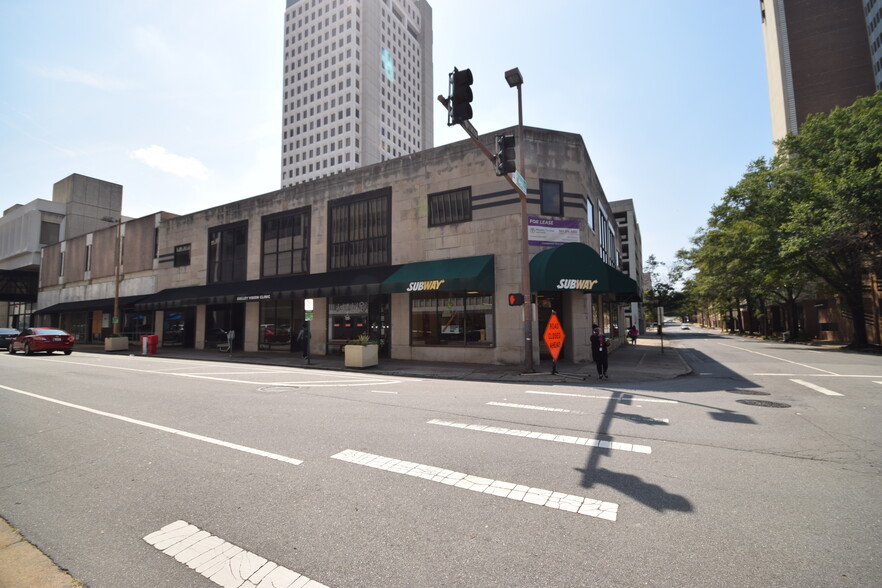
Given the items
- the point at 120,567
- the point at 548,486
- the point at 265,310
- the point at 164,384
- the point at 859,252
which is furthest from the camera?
the point at 265,310

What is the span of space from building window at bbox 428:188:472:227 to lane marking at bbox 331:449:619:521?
14178 millimetres

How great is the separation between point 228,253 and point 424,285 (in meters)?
17.6

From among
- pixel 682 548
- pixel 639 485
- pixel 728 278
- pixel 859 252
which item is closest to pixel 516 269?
pixel 639 485

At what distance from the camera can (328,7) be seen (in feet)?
321

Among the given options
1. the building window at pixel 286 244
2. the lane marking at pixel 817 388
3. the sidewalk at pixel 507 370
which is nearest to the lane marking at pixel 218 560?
the sidewalk at pixel 507 370

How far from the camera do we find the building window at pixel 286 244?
76.5 ft

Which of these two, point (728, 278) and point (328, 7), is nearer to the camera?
point (728, 278)

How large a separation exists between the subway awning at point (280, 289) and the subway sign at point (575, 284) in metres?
8.23

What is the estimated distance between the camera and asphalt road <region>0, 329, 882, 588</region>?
9.16 feet

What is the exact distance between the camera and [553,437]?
596 centimetres

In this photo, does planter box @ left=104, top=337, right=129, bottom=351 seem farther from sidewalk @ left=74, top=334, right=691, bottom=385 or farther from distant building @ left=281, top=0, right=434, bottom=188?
distant building @ left=281, top=0, right=434, bottom=188

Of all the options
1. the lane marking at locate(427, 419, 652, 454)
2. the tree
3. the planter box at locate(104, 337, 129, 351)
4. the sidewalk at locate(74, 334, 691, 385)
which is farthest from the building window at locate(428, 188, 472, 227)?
the planter box at locate(104, 337, 129, 351)

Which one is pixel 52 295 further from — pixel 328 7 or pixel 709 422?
pixel 328 7

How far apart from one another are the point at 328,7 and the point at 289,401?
119 meters
